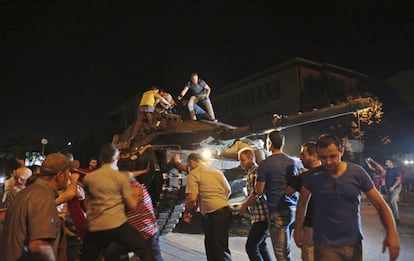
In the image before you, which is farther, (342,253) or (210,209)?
(210,209)

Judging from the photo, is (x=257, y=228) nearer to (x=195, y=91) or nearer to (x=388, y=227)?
(x=388, y=227)

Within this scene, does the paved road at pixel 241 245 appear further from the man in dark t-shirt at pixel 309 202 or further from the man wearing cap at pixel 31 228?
the man wearing cap at pixel 31 228

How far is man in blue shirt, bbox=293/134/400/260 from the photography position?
10.2ft

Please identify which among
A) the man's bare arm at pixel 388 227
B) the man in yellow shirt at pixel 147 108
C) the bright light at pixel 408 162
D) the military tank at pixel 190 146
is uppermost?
the man in yellow shirt at pixel 147 108

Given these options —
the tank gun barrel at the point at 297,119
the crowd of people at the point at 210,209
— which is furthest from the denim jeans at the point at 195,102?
the crowd of people at the point at 210,209

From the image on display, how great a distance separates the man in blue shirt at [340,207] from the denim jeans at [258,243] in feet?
4.45

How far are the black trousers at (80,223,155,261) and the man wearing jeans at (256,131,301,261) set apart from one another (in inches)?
59.1

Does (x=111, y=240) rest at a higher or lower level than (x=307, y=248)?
higher

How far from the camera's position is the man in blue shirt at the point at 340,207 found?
311 centimetres

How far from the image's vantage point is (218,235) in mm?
4473

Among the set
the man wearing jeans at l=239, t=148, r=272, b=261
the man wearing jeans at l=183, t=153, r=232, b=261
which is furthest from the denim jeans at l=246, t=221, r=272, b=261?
the man wearing jeans at l=183, t=153, r=232, b=261

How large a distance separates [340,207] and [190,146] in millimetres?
5940

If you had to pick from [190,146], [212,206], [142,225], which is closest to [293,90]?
[190,146]

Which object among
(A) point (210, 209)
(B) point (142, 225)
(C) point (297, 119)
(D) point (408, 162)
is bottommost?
(B) point (142, 225)
